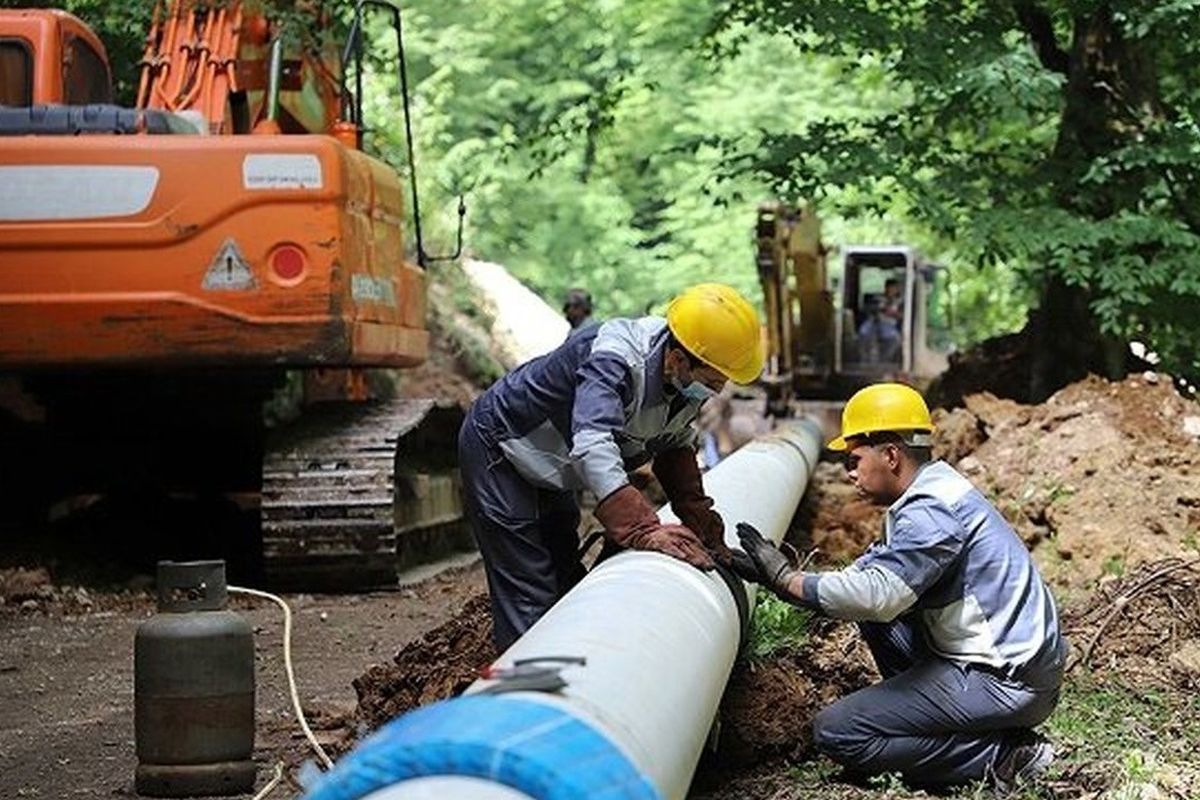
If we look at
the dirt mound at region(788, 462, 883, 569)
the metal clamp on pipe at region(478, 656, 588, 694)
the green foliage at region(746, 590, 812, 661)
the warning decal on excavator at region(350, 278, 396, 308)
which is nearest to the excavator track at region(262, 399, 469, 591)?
the warning decal on excavator at region(350, 278, 396, 308)

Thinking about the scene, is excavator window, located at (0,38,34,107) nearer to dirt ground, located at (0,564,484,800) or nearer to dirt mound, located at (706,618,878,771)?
dirt ground, located at (0,564,484,800)

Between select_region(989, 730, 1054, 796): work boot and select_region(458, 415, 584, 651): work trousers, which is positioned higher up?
select_region(458, 415, 584, 651): work trousers

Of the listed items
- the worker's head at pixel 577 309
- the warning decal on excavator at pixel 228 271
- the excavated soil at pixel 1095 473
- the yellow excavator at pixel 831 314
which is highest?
the warning decal on excavator at pixel 228 271

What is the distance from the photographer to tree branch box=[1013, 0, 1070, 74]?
1531 cm

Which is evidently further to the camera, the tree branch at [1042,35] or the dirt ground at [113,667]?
the tree branch at [1042,35]

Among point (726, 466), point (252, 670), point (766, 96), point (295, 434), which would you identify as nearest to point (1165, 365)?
point (726, 466)

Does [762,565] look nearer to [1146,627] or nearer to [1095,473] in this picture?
[1146,627]

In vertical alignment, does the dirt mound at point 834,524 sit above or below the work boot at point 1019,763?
below

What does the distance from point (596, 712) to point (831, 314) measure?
2103 cm

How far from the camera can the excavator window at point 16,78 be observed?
11.5 m

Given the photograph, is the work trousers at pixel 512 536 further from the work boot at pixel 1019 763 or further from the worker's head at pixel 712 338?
the work boot at pixel 1019 763

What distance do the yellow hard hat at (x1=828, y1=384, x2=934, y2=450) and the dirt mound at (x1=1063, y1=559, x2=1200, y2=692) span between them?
1912 millimetres

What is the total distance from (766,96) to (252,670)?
97.0 ft

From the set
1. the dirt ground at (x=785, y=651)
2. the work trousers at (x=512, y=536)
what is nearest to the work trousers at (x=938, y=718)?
the dirt ground at (x=785, y=651)
